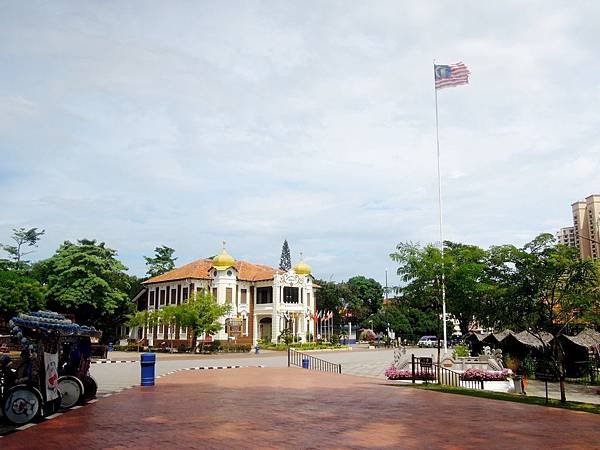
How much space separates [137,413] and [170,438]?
3355 mm

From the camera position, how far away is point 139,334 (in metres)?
64.8

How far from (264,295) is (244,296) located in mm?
2162

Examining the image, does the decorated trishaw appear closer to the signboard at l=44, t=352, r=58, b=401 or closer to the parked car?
the signboard at l=44, t=352, r=58, b=401

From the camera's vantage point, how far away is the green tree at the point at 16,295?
3494cm

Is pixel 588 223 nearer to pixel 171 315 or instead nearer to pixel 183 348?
pixel 171 315

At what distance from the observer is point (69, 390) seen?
13.2m

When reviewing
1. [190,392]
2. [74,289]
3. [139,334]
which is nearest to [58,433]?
[190,392]

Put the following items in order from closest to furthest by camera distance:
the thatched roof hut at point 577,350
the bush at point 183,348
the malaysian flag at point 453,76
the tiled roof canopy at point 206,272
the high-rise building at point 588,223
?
1. the thatched roof hut at point 577,350
2. the malaysian flag at point 453,76
3. the high-rise building at point 588,223
4. the bush at point 183,348
5. the tiled roof canopy at point 206,272

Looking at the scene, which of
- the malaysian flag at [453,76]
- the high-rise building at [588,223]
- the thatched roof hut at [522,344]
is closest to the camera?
the thatched roof hut at [522,344]

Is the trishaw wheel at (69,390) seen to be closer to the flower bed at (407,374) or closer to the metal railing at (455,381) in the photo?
the flower bed at (407,374)

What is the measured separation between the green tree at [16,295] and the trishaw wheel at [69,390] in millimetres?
24281

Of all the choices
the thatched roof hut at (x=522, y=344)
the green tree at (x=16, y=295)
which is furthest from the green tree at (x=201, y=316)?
the thatched roof hut at (x=522, y=344)

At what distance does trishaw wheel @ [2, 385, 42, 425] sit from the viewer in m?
11.1

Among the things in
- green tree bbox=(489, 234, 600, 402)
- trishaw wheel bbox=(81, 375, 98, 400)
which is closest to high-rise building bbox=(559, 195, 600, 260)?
green tree bbox=(489, 234, 600, 402)
